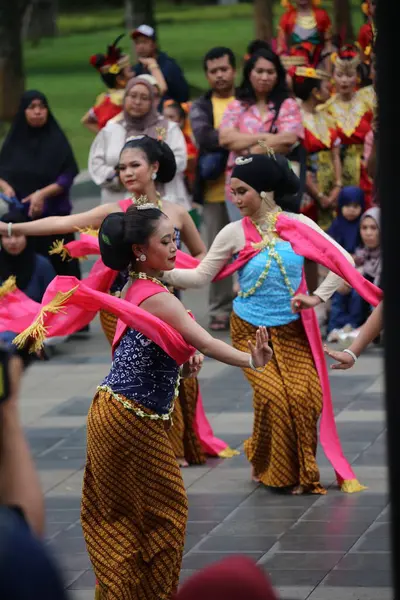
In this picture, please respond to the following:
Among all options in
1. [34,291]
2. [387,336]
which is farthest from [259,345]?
[34,291]

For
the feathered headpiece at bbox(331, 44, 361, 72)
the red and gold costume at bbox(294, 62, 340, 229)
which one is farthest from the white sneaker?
the feathered headpiece at bbox(331, 44, 361, 72)

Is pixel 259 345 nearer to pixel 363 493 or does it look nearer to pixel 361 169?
pixel 363 493

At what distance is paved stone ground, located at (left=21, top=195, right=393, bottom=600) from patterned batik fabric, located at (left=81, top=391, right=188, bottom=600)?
0.57 meters

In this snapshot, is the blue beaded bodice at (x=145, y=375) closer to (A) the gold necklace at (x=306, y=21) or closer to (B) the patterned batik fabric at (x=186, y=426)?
(B) the patterned batik fabric at (x=186, y=426)

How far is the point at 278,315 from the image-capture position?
7.78 m

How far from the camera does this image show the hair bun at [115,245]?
6.01 metres

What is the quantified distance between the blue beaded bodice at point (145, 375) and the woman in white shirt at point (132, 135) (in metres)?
3.49

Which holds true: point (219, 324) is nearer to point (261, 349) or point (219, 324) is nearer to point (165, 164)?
point (165, 164)

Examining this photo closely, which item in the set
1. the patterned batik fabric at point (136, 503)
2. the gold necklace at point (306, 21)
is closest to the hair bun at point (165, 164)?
the patterned batik fabric at point (136, 503)

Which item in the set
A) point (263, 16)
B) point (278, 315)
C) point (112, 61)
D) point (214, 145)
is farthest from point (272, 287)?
point (263, 16)

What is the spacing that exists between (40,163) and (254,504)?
535cm

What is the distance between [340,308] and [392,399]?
8.96 m

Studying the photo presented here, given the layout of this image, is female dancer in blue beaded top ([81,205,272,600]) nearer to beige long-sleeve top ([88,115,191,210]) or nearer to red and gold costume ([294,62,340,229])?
beige long-sleeve top ([88,115,191,210])

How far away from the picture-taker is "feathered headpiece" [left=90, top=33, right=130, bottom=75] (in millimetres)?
12914
